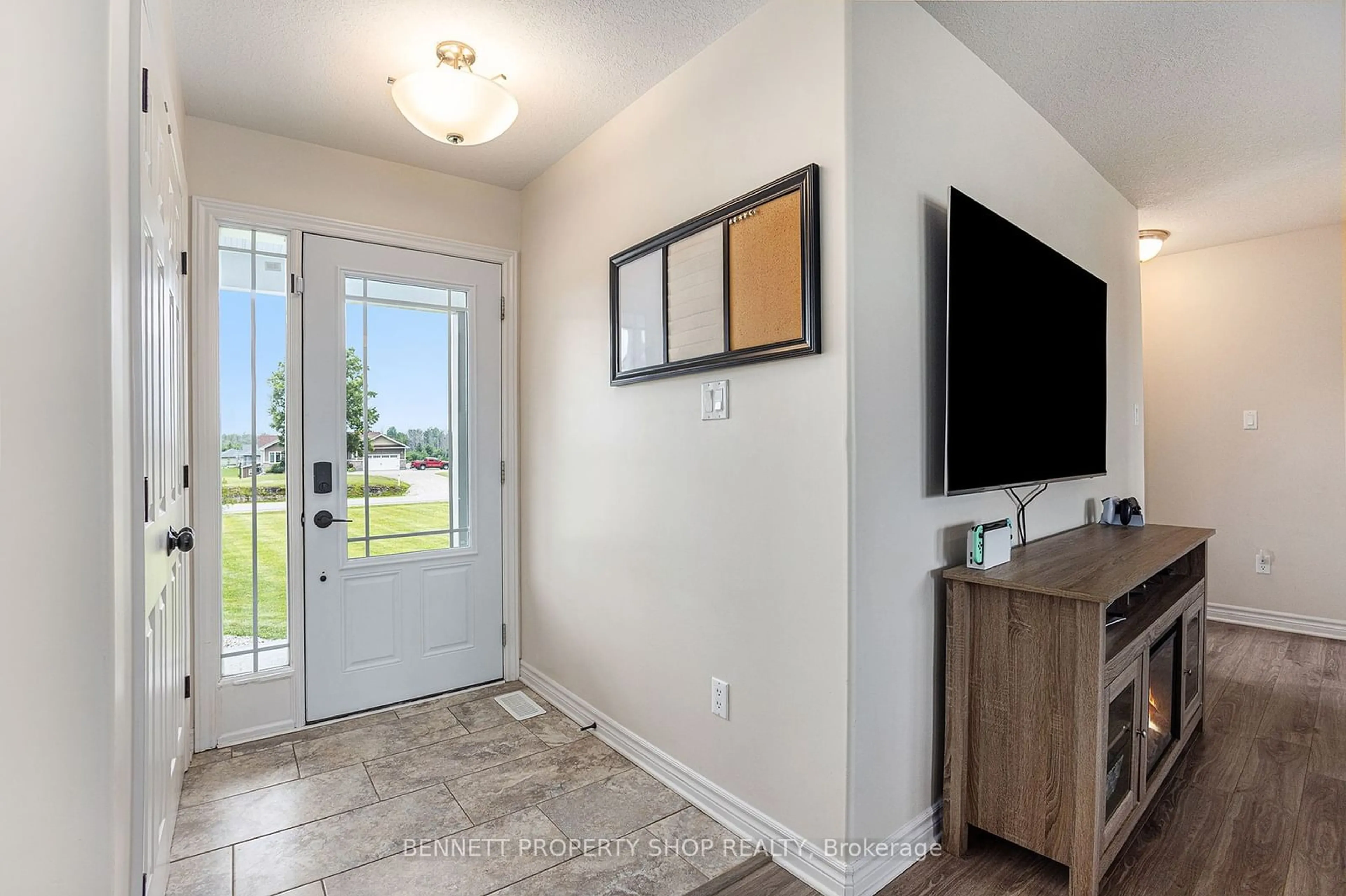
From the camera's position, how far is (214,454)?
259 centimetres

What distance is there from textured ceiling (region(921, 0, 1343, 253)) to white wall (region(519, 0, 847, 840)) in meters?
0.61

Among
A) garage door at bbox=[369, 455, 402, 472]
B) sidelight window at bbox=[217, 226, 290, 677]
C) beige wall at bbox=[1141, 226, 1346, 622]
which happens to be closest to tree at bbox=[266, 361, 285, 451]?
sidelight window at bbox=[217, 226, 290, 677]

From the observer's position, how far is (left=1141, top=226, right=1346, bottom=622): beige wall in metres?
3.85

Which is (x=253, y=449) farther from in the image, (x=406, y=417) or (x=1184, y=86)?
(x=1184, y=86)

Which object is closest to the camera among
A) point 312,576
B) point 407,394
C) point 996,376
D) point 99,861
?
point 99,861

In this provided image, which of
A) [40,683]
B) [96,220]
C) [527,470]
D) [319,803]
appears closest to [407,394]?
[527,470]

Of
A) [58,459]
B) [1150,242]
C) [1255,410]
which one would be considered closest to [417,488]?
[58,459]

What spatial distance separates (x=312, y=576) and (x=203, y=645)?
44 cm

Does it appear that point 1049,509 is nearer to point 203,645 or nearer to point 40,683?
point 40,683

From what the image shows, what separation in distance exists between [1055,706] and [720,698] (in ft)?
3.00

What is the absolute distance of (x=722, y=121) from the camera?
2.09m

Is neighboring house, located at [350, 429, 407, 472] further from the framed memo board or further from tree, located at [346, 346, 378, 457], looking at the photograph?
the framed memo board

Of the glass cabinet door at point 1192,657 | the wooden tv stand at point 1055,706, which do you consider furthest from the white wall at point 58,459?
the glass cabinet door at point 1192,657

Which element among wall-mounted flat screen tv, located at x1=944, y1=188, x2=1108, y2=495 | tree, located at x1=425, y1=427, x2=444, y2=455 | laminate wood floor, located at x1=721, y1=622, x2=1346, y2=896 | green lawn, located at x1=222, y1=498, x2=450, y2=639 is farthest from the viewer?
tree, located at x1=425, y1=427, x2=444, y2=455
